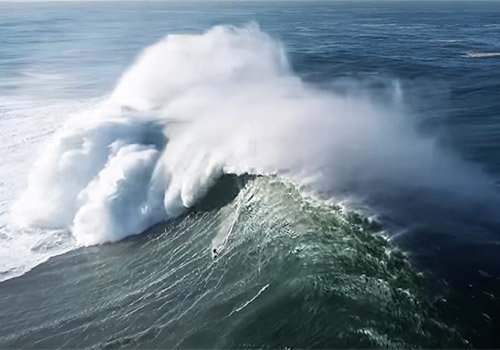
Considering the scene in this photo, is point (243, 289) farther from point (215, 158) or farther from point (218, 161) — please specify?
point (215, 158)

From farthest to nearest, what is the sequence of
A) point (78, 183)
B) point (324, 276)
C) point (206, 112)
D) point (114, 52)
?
point (114, 52), point (206, 112), point (78, 183), point (324, 276)

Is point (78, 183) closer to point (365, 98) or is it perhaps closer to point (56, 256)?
point (56, 256)

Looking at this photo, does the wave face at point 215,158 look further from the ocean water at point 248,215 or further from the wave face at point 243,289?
the wave face at point 243,289

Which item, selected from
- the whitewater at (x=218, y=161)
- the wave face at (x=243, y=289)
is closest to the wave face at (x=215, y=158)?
the whitewater at (x=218, y=161)

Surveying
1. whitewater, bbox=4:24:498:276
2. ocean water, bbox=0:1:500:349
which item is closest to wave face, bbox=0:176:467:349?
ocean water, bbox=0:1:500:349

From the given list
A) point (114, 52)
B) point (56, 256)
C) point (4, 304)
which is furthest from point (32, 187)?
point (114, 52)

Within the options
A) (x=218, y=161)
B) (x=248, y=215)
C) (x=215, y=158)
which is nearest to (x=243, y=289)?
(x=248, y=215)

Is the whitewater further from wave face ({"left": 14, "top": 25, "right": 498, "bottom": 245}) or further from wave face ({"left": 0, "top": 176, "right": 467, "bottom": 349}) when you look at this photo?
wave face ({"left": 0, "top": 176, "right": 467, "bottom": 349})
